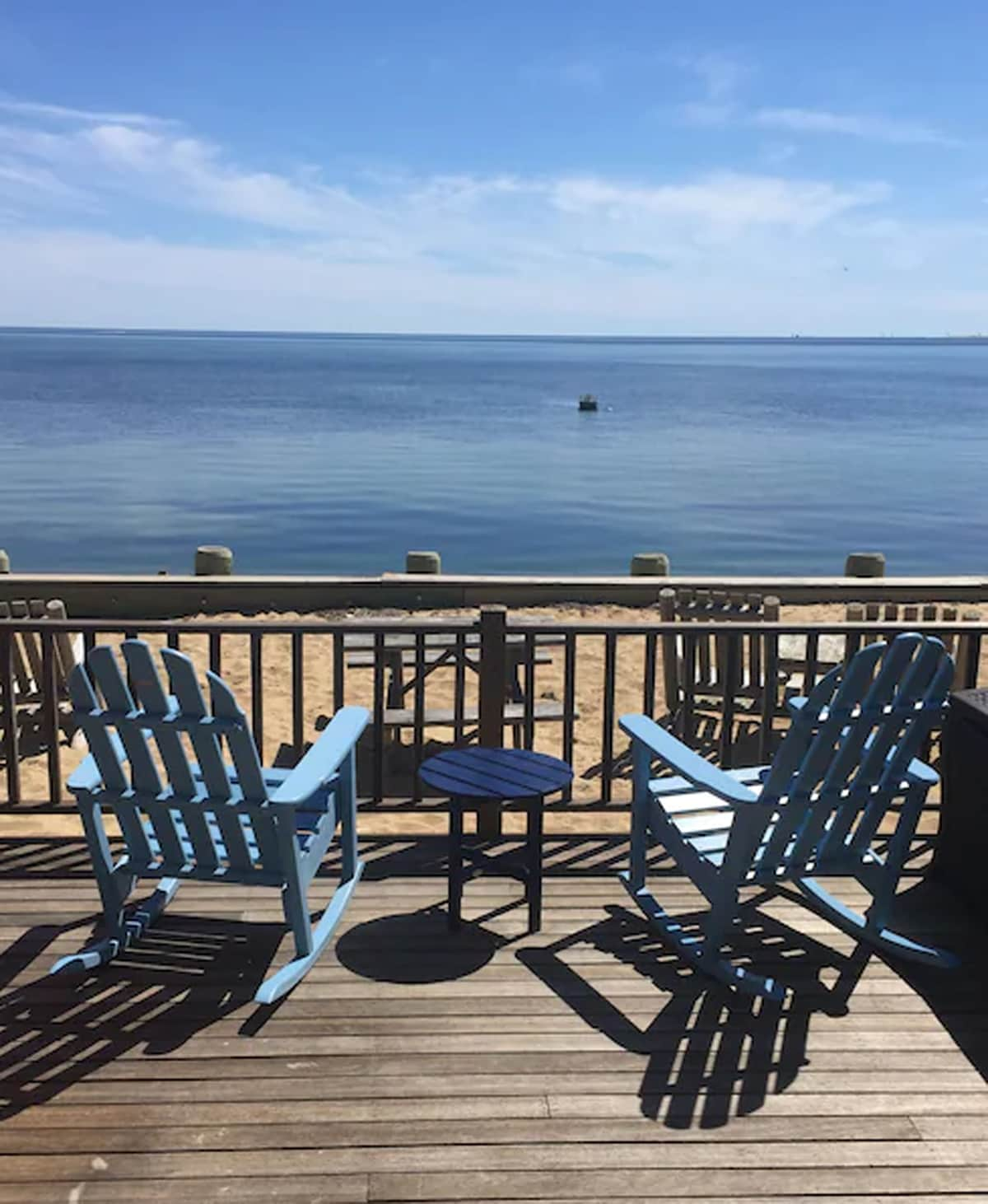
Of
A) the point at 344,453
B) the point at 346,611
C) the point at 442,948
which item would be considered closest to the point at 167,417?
the point at 344,453

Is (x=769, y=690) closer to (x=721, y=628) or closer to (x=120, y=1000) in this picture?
(x=721, y=628)

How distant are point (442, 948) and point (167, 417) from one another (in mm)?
49234

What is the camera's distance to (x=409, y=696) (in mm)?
8031

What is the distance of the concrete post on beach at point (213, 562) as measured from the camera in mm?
11867

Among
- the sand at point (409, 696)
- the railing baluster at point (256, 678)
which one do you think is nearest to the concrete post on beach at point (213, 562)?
the sand at point (409, 696)

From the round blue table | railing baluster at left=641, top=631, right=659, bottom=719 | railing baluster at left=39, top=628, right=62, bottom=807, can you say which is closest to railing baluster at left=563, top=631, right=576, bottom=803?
railing baluster at left=641, top=631, right=659, bottom=719

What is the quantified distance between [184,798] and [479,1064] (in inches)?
42.9

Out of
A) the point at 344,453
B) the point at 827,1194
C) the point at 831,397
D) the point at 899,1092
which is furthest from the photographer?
the point at 831,397

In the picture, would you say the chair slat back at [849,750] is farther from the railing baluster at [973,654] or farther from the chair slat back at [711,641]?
the chair slat back at [711,641]

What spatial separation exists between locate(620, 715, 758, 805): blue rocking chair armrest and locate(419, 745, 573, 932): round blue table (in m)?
0.28

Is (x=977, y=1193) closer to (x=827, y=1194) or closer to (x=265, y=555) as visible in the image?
(x=827, y=1194)

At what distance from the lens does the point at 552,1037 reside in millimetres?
3186

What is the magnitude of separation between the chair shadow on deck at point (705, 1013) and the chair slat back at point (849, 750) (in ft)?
1.17

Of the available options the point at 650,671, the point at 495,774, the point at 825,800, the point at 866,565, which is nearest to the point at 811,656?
the point at 650,671
